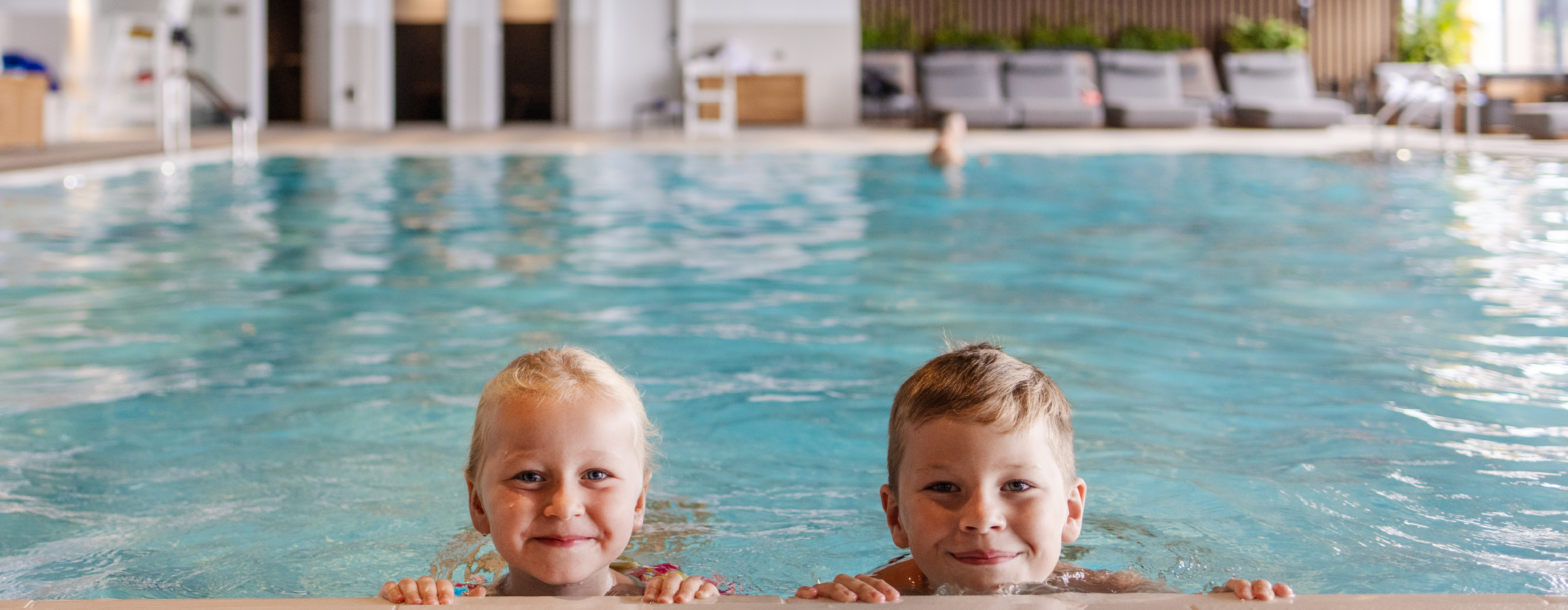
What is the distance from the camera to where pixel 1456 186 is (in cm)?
973

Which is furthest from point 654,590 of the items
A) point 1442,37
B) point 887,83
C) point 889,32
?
point 1442,37

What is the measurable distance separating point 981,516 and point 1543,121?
1451 cm

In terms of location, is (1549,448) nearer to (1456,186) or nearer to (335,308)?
(335,308)

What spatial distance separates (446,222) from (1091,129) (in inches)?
433

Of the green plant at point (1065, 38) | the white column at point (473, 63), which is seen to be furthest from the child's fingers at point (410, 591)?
the green plant at point (1065, 38)

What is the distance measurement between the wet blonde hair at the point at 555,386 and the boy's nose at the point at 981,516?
45 cm

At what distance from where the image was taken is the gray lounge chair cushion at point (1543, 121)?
13.7 meters

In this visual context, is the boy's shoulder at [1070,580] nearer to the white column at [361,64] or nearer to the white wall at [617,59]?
the white wall at [617,59]

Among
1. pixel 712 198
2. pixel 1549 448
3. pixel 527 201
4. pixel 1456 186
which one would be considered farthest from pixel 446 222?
pixel 1456 186

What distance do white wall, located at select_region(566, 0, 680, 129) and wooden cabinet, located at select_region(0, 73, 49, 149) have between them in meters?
7.53

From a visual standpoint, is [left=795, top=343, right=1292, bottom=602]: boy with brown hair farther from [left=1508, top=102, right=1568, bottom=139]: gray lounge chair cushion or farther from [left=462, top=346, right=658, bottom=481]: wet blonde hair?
[left=1508, top=102, right=1568, bottom=139]: gray lounge chair cushion

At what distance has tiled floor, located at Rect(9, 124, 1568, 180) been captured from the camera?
12703mm

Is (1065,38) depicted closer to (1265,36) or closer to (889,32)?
(889,32)

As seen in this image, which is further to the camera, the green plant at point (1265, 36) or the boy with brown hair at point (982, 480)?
the green plant at point (1265, 36)
